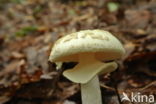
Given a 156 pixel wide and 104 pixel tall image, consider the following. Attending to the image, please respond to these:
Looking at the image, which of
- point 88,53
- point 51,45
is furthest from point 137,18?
point 88,53

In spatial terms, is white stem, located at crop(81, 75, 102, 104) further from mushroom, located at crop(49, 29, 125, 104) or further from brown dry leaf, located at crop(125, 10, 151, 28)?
brown dry leaf, located at crop(125, 10, 151, 28)

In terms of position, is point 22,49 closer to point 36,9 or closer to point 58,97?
point 58,97

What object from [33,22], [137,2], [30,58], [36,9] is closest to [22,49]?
[30,58]

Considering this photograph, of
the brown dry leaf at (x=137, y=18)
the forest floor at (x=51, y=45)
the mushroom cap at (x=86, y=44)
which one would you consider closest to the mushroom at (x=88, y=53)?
the mushroom cap at (x=86, y=44)

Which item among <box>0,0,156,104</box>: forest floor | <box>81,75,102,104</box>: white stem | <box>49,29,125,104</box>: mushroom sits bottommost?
<box>0,0,156,104</box>: forest floor

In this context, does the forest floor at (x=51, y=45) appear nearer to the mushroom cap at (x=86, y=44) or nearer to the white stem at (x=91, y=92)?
the white stem at (x=91, y=92)

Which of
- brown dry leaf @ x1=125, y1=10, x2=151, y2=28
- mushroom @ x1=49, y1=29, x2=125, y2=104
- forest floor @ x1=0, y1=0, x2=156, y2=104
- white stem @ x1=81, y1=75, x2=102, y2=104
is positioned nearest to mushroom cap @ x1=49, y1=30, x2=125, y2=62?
mushroom @ x1=49, y1=29, x2=125, y2=104

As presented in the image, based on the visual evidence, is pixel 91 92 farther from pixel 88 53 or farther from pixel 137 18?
pixel 137 18
